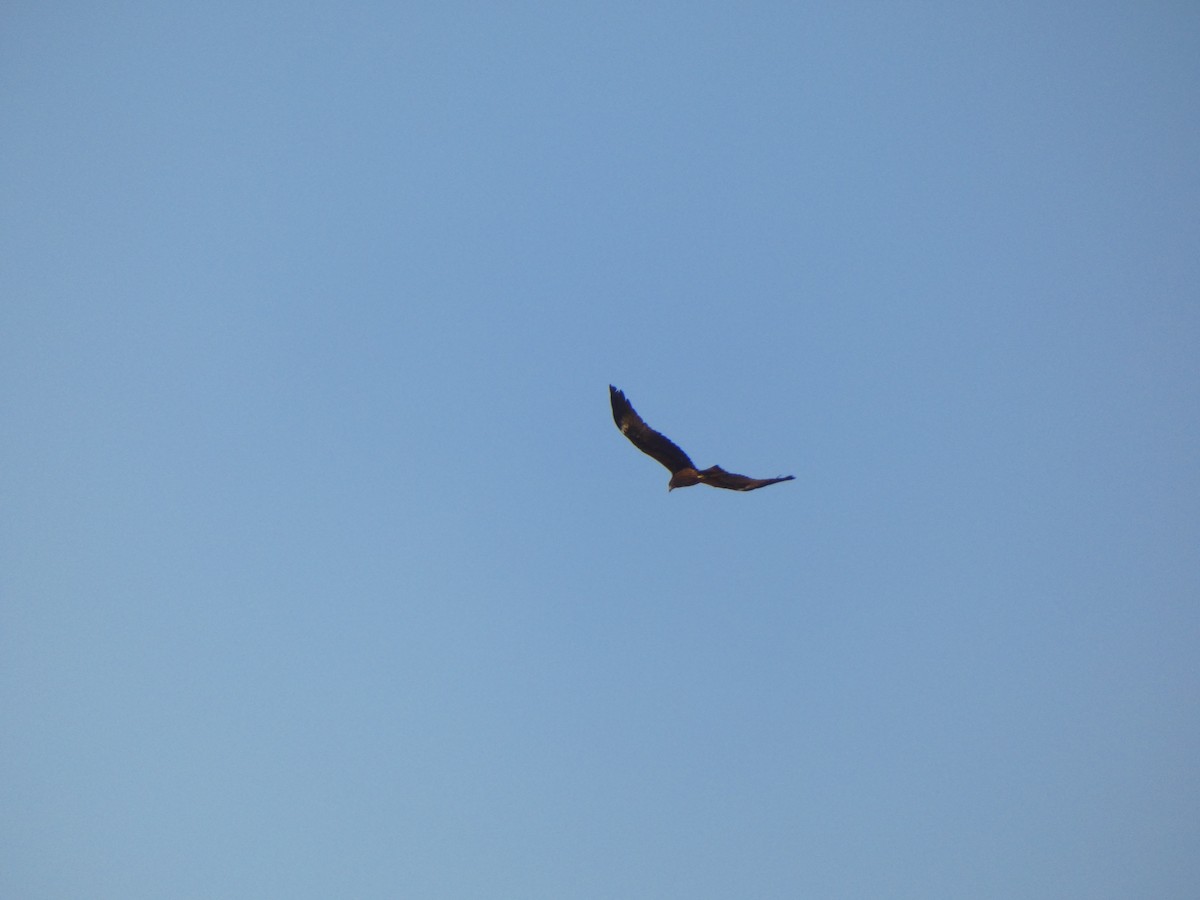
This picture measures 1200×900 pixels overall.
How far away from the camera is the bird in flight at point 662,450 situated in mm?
14359

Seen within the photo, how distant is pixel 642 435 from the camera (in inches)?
580

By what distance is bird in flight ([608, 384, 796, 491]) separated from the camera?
14359 millimetres

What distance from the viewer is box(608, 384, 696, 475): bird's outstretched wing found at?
14.6 m

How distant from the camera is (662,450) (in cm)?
1481

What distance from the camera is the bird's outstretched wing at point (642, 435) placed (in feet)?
47.8

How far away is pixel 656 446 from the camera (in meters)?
14.8

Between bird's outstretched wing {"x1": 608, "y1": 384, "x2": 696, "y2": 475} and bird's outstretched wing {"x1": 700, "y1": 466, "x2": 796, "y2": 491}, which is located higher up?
bird's outstretched wing {"x1": 608, "y1": 384, "x2": 696, "y2": 475}

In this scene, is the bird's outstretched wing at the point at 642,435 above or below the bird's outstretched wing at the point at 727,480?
above

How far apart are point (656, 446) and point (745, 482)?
1676 millimetres

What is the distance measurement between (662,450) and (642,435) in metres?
0.43

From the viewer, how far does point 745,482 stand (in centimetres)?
1402
